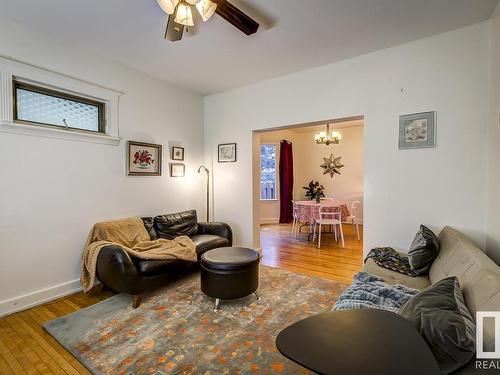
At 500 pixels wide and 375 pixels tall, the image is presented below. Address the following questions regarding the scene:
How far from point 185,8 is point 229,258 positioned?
2.17m

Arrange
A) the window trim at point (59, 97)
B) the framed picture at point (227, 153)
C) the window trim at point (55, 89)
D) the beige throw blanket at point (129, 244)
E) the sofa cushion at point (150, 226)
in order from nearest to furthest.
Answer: the window trim at point (55, 89) < the window trim at point (59, 97) < the beige throw blanket at point (129, 244) < the sofa cushion at point (150, 226) < the framed picture at point (227, 153)

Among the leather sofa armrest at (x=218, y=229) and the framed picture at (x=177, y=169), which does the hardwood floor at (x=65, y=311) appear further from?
the framed picture at (x=177, y=169)

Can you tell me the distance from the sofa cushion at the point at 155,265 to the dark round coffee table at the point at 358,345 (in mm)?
1964

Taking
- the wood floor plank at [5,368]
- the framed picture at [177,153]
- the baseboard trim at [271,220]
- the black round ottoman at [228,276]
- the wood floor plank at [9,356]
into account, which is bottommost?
the wood floor plank at [5,368]

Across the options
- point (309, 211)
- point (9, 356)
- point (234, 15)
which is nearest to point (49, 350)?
point (9, 356)

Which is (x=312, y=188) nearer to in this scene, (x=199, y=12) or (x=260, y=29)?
(x=260, y=29)

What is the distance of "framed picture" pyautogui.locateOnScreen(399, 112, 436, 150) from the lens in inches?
104

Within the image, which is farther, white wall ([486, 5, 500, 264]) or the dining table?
the dining table

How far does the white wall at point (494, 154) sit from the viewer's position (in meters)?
2.12

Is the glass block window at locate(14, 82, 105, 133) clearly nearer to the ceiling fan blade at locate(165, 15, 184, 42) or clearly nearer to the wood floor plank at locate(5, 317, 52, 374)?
the ceiling fan blade at locate(165, 15, 184, 42)

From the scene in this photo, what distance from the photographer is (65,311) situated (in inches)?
95.5

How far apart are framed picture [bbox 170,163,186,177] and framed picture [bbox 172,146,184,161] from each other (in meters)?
0.11

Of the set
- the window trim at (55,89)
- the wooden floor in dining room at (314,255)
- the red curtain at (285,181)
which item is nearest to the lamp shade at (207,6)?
the window trim at (55,89)

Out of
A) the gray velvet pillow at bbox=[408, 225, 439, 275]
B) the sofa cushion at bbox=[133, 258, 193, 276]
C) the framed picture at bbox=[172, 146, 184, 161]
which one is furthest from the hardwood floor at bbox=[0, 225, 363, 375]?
the framed picture at bbox=[172, 146, 184, 161]
